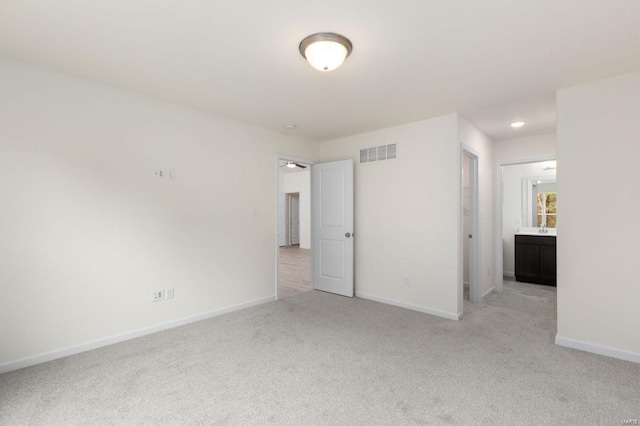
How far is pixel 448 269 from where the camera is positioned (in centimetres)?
379

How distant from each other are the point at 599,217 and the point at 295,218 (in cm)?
958

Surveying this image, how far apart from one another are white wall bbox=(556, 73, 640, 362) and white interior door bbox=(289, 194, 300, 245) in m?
9.25

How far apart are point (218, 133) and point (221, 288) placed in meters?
1.92

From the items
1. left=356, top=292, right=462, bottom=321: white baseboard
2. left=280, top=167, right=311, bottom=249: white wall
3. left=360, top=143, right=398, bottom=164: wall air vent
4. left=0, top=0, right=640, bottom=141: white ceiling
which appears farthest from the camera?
left=280, top=167, right=311, bottom=249: white wall

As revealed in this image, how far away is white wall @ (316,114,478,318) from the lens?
149 inches

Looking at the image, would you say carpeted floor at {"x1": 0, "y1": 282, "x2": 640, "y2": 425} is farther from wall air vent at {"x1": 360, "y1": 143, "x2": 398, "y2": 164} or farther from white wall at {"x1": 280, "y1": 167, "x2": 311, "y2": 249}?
white wall at {"x1": 280, "y1": 167, "x2": 311, "y2": 249}

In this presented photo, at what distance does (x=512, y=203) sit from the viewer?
6.16m

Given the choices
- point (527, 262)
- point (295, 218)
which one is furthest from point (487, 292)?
point (295, 218)

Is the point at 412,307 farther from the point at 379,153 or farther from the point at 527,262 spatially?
the point at 527,262

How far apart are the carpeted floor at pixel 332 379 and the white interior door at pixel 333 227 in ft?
4.37

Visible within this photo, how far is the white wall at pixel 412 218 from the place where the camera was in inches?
149

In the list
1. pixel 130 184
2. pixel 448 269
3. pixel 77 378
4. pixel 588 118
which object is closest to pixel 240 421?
pixel 77 378

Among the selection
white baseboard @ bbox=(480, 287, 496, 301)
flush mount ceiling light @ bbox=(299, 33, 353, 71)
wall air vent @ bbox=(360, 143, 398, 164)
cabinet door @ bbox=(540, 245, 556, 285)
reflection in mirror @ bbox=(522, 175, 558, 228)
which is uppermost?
flush mount ceiling light @ bbox=(299, 33, 353, 71)

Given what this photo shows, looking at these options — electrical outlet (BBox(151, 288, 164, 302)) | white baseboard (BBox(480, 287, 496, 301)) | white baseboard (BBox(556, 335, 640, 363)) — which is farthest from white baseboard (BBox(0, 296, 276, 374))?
white baseboard (BBox(556, 335, 640, 363))
